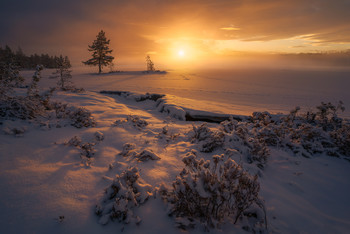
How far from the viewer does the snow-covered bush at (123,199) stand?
5.89 ft

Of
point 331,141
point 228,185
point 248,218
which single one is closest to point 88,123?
point 228,185

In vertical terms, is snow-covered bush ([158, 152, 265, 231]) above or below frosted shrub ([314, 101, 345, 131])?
below

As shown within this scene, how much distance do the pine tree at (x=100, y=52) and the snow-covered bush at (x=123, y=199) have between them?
110 ft

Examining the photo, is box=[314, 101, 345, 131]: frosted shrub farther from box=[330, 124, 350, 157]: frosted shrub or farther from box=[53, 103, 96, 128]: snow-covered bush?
box=[53, 103, 96, 128]: snow-covered bush

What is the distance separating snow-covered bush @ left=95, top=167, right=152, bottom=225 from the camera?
180 centimetres

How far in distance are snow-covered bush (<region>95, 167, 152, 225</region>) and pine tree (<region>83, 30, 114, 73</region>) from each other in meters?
33.6

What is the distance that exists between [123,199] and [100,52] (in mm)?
35779

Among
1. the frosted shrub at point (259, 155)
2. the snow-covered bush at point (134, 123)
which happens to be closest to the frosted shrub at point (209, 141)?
the frosted shrub at point (259, 155)

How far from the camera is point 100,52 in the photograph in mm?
31719

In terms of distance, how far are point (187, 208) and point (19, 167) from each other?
242cm

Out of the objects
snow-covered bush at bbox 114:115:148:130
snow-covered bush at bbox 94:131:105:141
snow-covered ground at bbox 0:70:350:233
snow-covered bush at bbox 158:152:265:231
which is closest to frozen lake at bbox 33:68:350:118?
snow-covered bush at bbox 114:115:148:130

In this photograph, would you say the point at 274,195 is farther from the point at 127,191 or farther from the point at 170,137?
the point at 170,137

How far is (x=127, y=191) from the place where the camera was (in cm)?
199

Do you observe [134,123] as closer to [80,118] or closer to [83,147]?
[80,118]
